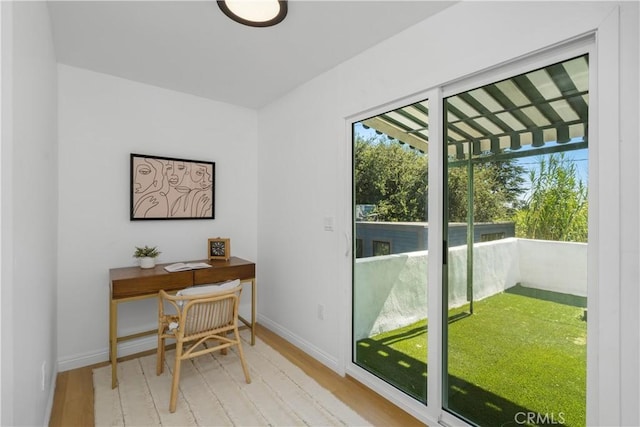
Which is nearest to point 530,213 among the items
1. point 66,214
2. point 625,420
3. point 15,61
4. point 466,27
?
point 625,420

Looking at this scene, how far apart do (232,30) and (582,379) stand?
107 inches

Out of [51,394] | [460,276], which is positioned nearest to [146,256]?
[51,394]

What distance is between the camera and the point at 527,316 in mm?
1636

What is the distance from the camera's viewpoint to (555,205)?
60.2 inches

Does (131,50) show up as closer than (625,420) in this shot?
No

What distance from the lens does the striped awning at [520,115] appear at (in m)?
1.46

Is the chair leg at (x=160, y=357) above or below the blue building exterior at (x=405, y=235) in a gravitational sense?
below

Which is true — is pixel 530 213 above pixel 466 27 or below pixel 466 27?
below

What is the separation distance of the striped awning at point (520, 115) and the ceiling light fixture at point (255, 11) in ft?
3.26

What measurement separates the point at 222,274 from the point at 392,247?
1.54 meters

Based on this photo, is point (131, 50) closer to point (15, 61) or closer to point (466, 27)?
Result: point (15, 61)

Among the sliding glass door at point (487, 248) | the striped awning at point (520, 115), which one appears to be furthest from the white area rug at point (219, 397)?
the striped awning at point (520, 115)

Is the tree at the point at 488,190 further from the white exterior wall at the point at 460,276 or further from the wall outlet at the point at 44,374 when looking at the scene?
the wall outlet at the point at 44,374

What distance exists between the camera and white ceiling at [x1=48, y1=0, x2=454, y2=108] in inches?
73.5
